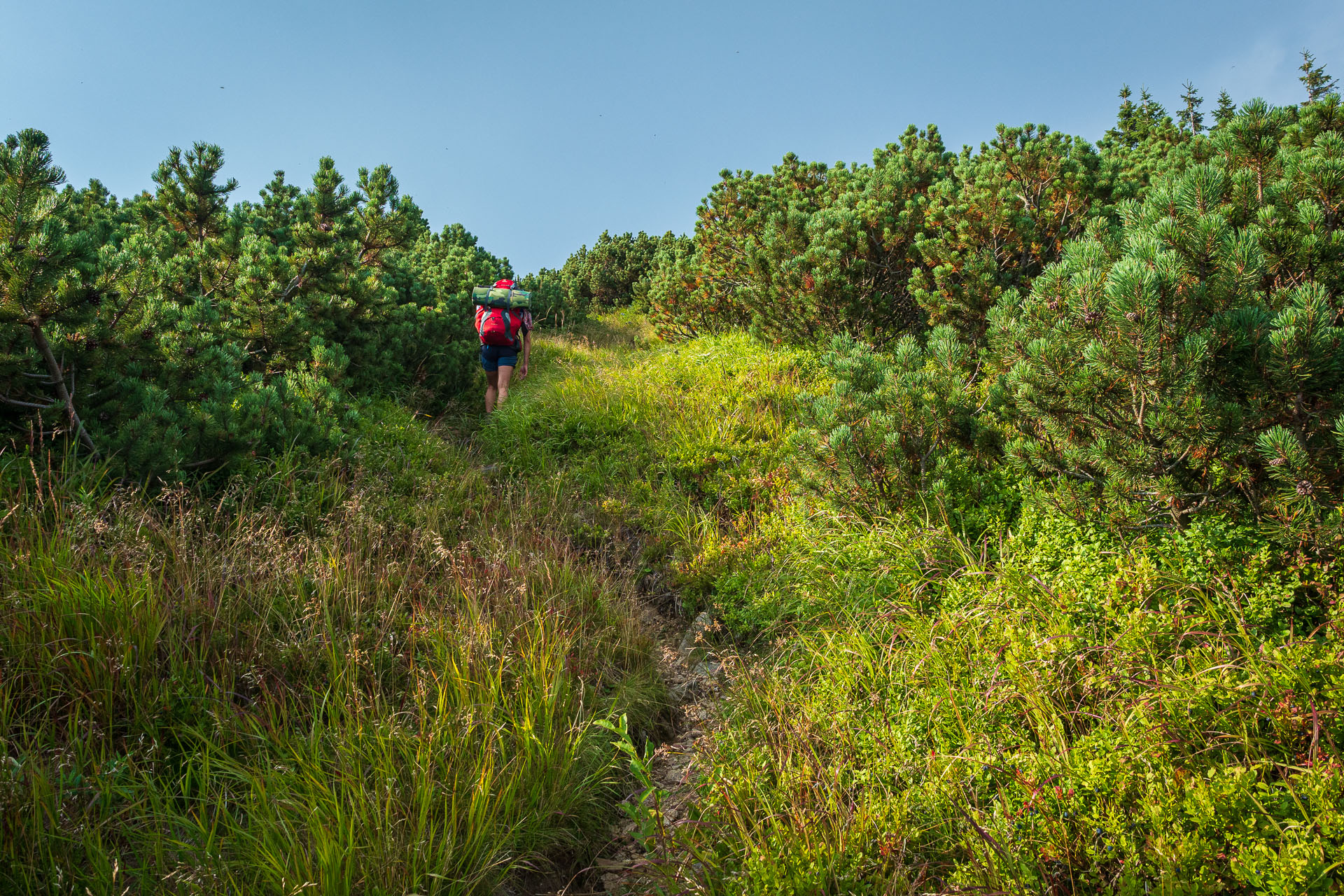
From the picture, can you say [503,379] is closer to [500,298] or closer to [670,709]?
[500,298]

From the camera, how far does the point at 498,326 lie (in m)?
8.70

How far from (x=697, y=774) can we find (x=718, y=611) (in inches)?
63.1

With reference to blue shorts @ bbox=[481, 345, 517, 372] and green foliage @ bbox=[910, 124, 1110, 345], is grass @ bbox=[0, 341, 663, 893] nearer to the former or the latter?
green foliage @ bbox=[910, 124, 1110, 345]

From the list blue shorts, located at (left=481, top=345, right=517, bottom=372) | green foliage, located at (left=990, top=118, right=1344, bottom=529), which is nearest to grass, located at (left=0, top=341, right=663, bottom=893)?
green foliage, located at (left=990, top=118, right=1344, bottom=529)

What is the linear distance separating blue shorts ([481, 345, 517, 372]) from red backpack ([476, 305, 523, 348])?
0.06m

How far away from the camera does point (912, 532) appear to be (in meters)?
3.86

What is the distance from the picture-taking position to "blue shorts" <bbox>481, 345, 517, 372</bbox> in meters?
8.97

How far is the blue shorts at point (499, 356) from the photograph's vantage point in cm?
897

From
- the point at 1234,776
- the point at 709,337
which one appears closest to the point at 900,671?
the point at 1234,776

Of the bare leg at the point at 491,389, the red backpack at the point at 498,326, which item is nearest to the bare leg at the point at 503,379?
the bare leg at the point at 491,389

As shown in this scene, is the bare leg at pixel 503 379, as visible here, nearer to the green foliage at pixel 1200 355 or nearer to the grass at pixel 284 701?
the grass at pixel 284 701

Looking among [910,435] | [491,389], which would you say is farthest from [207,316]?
[910,435]

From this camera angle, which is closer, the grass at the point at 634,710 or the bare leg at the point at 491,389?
the grass at the point at 634,710

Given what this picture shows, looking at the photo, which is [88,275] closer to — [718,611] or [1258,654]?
[718,611]
